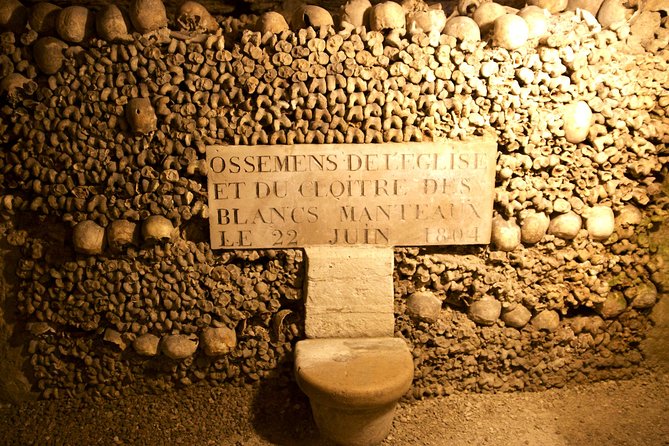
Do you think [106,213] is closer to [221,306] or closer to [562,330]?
[221,306]

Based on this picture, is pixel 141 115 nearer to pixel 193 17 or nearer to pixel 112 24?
pixel 112 24

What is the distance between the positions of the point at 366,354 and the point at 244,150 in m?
1.38

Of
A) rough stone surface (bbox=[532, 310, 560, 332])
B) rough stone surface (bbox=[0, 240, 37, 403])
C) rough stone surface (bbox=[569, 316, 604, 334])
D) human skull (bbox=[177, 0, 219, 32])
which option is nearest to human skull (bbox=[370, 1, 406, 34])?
human skull (bbox=[177, 0, 219, 32])

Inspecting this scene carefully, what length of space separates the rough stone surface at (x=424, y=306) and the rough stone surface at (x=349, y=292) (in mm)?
153

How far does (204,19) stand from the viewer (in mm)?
2652

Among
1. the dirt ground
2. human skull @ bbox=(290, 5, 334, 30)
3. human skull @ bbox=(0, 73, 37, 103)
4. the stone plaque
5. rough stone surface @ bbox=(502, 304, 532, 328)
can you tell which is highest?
human skull @ bbox=(290, 5, 334, 30)

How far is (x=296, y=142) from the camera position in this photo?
2.69 metres

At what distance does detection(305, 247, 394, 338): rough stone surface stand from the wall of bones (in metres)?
0.11

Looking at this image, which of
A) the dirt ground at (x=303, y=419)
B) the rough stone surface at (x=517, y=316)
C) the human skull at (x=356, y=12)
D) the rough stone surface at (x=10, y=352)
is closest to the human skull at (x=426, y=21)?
the human skull at (x=356, y=12)

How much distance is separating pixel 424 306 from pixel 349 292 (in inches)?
19.3

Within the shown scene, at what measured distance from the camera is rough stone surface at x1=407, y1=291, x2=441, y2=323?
293cm

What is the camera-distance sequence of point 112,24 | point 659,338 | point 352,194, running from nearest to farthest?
point 112,24 < point 352,194 < point 659,338

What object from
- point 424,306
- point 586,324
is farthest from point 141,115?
point 586,324

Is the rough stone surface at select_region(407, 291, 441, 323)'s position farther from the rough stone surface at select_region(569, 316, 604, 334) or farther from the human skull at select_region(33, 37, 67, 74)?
the human skull at select_region(33, 37, 67, 74)
